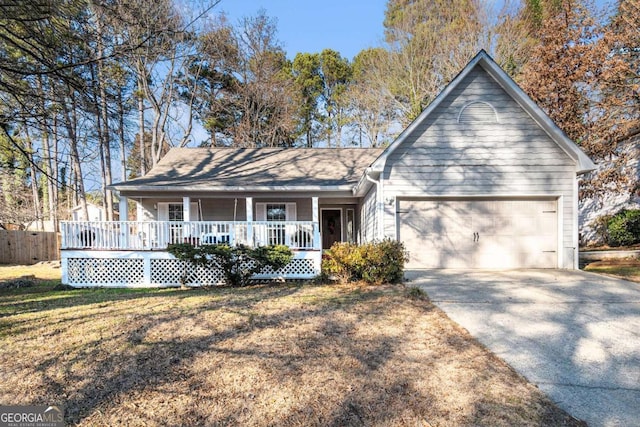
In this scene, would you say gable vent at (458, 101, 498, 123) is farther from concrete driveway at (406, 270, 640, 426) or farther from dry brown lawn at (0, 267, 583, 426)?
dry brown lawn at (0, 267, 583, 426)

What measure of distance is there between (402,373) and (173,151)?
14382 mm

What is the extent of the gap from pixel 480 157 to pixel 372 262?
4.61 meters

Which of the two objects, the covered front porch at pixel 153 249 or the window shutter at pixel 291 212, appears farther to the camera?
the window shutter at pixel 291 212

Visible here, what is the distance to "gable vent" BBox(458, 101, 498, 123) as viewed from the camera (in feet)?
29.7

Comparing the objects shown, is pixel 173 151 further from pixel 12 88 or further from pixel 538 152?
Result: pixel 538 152

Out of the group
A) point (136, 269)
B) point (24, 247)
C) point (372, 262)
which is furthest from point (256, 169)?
point (24, 247)

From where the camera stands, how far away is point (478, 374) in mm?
3186

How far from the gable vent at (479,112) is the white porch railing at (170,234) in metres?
5.18

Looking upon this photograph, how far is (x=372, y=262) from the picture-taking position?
7355 mm

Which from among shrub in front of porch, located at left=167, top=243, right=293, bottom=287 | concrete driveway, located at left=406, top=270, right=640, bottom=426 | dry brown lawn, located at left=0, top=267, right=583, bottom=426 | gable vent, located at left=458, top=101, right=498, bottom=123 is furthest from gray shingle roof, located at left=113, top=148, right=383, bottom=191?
dry brown lawn, located at left=0, top=267, right=583, bottom=426

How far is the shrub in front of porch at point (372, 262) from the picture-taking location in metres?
7.31

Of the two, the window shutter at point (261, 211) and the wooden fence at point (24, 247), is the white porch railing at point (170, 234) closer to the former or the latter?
the window shutter at point (261, 211)

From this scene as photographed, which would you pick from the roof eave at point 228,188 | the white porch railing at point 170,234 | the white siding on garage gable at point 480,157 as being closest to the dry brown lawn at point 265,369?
the white porch railing at point 170,234

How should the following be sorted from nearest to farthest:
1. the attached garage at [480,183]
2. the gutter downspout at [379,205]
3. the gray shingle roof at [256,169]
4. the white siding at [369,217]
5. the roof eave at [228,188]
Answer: the attached garage at [480,183] < the gutter downspout at [379,205] < the white siding at [369,217] < the roof eave at [228,188] < the gray shingle roof at [256,169]
